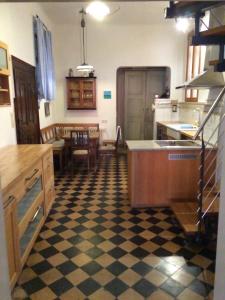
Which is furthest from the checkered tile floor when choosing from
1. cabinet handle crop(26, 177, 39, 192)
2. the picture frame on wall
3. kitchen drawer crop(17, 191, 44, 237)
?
the picture frame on wall

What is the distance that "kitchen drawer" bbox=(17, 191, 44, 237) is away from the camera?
7.01 feet

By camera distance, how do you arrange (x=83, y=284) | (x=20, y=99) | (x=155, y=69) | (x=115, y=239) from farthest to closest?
(x=155, y=69) < (x=20, y=99) < (x=115, y=239) < (x=83, y=284)

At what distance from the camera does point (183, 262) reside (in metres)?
2.29

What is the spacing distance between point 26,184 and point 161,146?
6.02 ft

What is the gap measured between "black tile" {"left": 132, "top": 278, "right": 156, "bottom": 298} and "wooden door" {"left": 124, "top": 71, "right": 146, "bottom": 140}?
5.56 m

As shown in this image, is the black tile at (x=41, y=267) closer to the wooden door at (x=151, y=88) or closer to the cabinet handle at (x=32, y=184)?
the cabinet handle at (x=32, y=184)

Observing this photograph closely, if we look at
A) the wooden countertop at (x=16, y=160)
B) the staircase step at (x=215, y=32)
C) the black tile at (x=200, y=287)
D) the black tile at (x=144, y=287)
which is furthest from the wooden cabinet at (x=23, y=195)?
the staircase step at (x=215, y=32)

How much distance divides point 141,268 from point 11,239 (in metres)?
1.14

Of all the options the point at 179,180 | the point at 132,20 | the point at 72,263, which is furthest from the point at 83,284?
the point at 132,20

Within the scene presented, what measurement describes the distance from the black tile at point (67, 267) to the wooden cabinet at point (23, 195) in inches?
13.0

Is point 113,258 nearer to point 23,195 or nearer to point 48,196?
point 23,195

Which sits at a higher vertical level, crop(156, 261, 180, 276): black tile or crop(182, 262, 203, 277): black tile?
crop(182, 262, 203, 277): black tile

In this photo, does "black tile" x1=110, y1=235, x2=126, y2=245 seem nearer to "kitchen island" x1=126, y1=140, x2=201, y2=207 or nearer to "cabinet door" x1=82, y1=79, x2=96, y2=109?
"kitchen island" x1=126, y1=140, x2=201, y2=207

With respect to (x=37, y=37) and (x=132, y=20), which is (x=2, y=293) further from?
(x=132, y=20)
